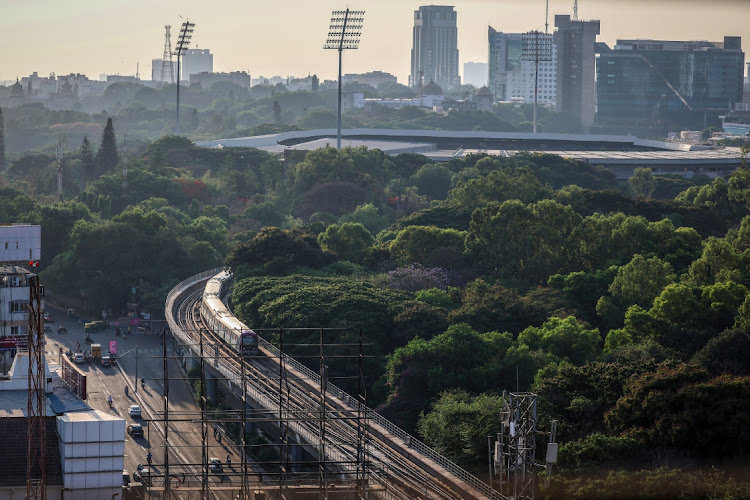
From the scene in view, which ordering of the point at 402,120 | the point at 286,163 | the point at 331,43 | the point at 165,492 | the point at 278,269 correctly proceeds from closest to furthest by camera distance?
the point at 165,492, the point at 278,269, the point at 331,43, the point at 286,163, the point at 402,120

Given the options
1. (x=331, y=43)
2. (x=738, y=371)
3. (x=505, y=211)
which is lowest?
(x=738, y=371)

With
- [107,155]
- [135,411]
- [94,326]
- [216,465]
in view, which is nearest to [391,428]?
[216,465]

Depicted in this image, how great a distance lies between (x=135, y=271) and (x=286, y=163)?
22.4 meters

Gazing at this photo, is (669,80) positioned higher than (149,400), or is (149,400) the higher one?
(669,80)

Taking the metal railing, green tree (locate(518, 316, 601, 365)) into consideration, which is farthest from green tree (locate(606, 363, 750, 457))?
green tree (locate(518, 316, 601, 365))

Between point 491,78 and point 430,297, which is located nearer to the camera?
point 430,297

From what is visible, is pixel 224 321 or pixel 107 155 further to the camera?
pixel 107 155

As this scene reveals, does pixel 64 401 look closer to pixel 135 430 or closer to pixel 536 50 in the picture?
pixel 135 430

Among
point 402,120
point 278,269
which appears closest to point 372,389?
point 278,269

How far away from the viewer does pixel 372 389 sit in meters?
24.9

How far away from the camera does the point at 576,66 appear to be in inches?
4281

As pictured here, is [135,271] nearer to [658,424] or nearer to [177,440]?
[177,440]

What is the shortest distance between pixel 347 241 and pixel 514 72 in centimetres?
9896

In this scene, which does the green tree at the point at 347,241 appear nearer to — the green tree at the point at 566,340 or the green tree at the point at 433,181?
the green tree at the point at 566,340
